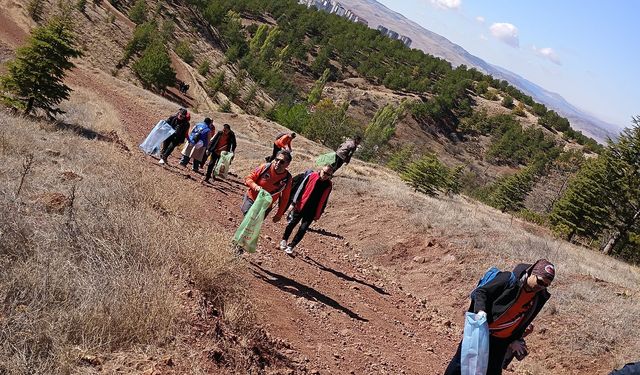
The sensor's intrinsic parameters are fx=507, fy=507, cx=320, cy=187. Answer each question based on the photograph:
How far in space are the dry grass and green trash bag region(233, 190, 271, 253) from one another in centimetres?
92

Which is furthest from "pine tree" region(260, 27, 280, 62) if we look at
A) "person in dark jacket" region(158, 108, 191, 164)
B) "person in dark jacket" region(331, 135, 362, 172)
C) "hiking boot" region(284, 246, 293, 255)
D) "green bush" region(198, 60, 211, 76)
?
"hiking boot" region(284, 246, 293, 255)

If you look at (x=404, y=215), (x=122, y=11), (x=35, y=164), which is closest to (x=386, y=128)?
(x=122, y=11)

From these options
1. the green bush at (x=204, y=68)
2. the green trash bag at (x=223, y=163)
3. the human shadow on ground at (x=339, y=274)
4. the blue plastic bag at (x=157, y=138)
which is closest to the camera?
the human shadow on ground at (x=339, y=274)

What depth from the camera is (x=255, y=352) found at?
14.5 feet

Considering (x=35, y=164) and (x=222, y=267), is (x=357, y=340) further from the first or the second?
(x=35, y=164)

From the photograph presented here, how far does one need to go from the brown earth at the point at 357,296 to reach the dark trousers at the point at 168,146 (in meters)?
0.53

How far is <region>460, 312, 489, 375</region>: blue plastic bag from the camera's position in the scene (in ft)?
13.7

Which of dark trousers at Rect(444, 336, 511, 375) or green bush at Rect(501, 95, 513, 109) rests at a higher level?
green bush at Rect(501, 95, 513, 109)

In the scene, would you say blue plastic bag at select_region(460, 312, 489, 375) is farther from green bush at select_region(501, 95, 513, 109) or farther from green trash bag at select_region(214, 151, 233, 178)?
green bush at select_region(501, 95, 513, 109)

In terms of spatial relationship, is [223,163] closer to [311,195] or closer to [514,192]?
[311,195]

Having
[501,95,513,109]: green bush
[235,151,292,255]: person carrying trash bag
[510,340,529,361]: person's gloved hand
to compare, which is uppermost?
[501,95,513,109]: green bush

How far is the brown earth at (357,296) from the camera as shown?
5.10 m

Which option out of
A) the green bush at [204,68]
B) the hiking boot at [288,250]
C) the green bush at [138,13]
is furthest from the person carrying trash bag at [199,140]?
the green bush at [204,68]

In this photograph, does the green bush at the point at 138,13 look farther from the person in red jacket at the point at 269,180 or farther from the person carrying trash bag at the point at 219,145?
the person in red jacket at the point at 269,180
